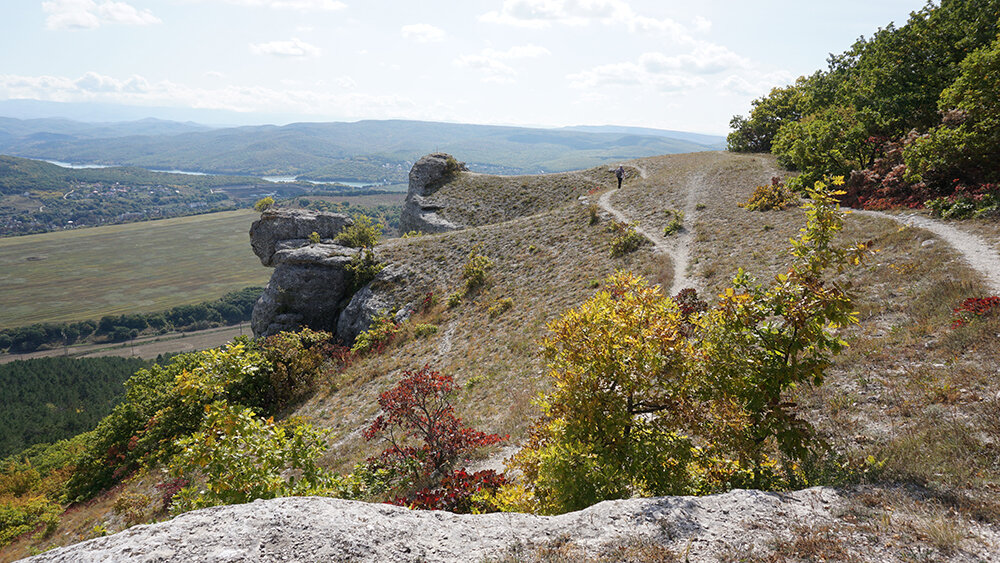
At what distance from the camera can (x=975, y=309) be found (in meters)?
11.2

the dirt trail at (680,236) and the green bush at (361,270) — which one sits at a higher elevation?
the dirt trail at (680,236)

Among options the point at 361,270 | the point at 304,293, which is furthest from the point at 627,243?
the point at 304,293

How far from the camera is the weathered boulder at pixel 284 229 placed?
49.7m

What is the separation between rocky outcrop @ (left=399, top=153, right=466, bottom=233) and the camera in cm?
6075

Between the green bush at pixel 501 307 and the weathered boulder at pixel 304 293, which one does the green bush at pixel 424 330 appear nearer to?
the green bush at pixel 501 307

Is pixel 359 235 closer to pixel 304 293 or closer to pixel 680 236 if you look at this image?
pixel 304 293

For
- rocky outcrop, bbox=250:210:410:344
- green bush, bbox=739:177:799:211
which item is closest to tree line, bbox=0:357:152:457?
rocky outcrop, bbox=250:210:410:344

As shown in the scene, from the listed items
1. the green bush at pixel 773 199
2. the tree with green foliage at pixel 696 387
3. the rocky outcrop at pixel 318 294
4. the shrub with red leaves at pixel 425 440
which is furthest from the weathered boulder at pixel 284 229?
the tree with green foliage at pixel 696 387

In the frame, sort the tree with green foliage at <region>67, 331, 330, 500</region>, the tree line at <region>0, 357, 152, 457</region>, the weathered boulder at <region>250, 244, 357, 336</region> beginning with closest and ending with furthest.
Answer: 1. the tree with green foliage at <region>67, 331, 330, 500</region>
2. the weathered boulder at <region>250, 244, 357, 336</region>
3. the tree line at <region>0, 357, 152, 457</region>

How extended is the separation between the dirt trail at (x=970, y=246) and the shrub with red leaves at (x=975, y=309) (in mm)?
1480

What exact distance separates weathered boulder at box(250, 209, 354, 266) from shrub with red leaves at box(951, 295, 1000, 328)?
5178 cm

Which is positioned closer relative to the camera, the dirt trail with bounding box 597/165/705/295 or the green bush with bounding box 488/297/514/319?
the dirt trail with bounding box 597/165/705/295

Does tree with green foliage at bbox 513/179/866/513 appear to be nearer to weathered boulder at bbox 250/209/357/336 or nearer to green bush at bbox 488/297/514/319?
green bush at bbox 488/297/514/319

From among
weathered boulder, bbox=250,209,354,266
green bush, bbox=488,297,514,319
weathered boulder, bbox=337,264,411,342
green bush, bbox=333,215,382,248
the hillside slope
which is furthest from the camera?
weathered boulder, bbox=250,209,354,266
